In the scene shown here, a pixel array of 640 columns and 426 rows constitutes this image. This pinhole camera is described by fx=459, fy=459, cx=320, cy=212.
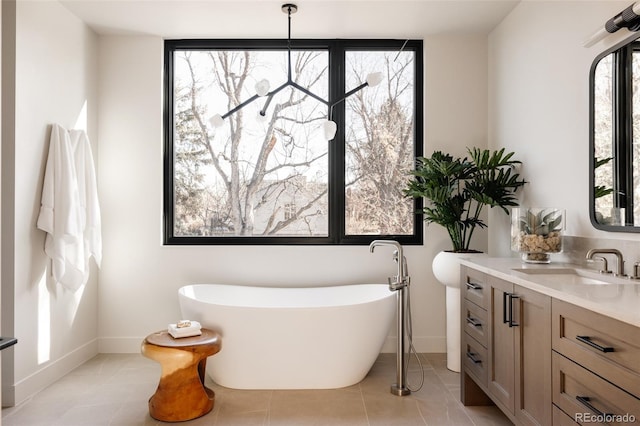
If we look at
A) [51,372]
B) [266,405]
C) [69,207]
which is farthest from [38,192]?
[266,405]

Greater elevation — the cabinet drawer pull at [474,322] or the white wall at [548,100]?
the white wall at [548,100]

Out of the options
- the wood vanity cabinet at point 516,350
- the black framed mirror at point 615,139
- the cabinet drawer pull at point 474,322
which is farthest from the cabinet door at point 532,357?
the black framed mirror at point 615,139

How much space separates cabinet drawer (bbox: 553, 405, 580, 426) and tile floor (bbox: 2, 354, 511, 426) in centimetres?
85

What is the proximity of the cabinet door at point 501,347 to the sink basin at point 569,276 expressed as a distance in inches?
6.0

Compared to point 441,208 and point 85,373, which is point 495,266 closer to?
point 441,208

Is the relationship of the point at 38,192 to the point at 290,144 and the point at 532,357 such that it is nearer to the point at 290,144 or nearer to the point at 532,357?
the point at 290,144

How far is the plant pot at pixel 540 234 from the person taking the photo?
243 cm

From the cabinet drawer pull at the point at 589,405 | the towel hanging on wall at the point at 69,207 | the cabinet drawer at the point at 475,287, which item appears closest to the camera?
the cabinet drawer pull at the point at 589,405

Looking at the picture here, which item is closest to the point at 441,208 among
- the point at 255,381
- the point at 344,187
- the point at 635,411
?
the point at 344,187

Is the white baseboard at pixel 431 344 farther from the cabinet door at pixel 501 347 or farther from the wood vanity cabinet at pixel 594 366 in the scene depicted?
the wood vanity cabinet at pixel 594 366

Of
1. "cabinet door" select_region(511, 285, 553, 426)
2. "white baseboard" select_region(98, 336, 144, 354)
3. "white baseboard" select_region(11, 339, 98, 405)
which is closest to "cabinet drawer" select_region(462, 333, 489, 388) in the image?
"cabinet door" select_region(511, 285, 553, 426)

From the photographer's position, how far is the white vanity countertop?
1.36 meters

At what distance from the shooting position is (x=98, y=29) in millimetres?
3600

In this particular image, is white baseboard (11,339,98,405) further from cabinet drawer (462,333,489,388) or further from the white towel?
cabinet drawer (462,333,489,388)
